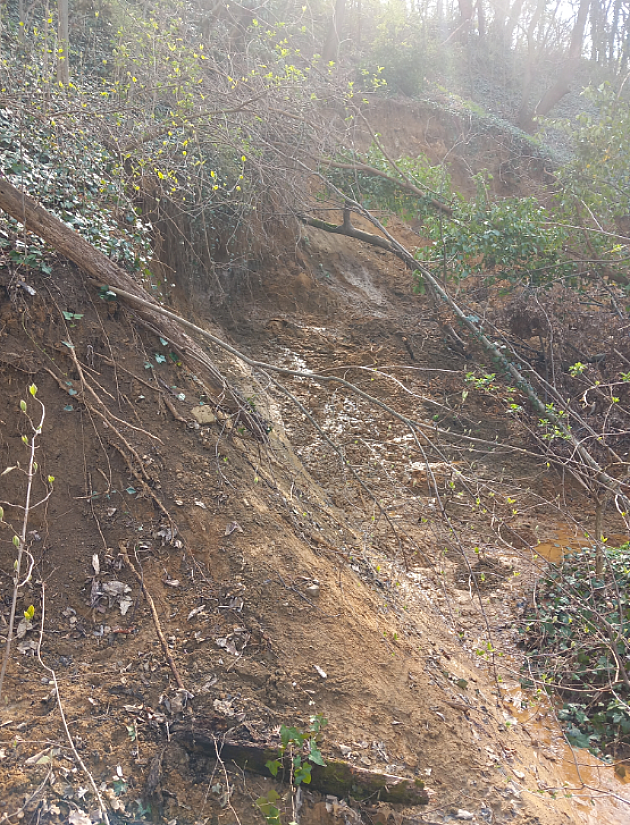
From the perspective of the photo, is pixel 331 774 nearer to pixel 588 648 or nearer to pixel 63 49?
pixel 588 648

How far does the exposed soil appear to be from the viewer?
264 centimetres

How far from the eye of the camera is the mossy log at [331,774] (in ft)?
8.80

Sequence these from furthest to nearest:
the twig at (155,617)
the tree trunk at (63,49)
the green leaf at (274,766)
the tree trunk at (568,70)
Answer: the tree trunk at (568,70), the tree trunk at (63,49), the twig at (155,617), the green leaf at (274,766)

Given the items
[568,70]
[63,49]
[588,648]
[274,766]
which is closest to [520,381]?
[588,648]

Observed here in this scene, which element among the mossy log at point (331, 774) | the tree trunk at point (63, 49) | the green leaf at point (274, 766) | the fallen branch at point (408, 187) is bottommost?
the mossy log at point (331, 774)

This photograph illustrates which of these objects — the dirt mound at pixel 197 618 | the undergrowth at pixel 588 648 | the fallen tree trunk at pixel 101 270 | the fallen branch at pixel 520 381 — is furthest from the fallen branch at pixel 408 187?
the undergrowth at pixel 588 648

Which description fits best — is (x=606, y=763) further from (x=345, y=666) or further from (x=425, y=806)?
(x=345, y=666)

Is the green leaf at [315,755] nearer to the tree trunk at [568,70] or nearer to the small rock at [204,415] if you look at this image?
the small rock at [204,415]

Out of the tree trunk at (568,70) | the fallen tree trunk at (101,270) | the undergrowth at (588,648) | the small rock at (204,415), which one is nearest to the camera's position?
the undergrowth at (588,648)

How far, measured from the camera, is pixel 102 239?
473 centimetres

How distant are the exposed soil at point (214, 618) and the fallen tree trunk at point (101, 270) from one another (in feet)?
0.41

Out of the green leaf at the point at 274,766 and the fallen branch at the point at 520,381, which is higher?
the fallen branch at the point at 520,381

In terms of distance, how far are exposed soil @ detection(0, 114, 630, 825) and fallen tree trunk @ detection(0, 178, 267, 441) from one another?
125 mm

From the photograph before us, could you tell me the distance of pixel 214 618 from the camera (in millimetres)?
3332
